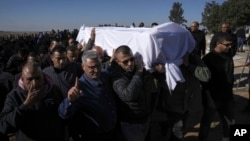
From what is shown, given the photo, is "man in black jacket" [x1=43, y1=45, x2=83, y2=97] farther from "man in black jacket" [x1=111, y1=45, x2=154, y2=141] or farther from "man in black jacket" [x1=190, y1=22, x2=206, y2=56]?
"man in black jacket" [x1=190, y1=22, x2=206, y2=56]

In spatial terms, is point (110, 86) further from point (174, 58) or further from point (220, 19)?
point (220, 19)

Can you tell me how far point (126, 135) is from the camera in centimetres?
316

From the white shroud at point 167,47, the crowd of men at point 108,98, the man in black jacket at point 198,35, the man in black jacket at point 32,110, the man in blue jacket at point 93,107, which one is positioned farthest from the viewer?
the man in black jacket at point 198,35

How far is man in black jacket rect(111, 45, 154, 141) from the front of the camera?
2.92 m

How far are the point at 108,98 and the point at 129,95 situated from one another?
223mm

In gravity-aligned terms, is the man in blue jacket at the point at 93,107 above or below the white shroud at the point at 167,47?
below

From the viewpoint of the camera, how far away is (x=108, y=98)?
9.63ft

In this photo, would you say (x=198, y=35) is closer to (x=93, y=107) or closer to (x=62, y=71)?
(x=62, y=71)

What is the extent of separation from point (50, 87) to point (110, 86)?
24.9 inches

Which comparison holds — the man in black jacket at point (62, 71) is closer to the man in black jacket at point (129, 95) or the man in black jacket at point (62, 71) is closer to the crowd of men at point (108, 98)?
the crowd of men at point (108, 98)

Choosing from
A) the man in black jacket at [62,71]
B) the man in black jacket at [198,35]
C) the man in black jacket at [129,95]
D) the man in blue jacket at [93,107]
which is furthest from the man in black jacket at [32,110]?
the man in black jacket at [198,35]

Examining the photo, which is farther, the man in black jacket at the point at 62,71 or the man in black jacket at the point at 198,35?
the man in black jacket at the point at 198,35

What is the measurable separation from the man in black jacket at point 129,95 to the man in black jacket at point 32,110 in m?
0.67

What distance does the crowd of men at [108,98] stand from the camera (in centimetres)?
258
